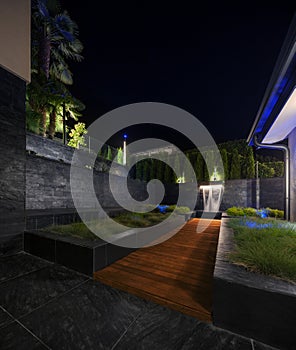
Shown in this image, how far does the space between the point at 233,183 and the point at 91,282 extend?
429 inches

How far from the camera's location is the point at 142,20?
549 cm

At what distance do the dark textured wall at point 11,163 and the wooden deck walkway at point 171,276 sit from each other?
7.74ft

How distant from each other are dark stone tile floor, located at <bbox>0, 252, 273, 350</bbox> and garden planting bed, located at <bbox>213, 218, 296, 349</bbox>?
0.30 ft

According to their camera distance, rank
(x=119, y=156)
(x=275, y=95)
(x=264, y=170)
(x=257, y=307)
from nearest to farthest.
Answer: (x=257, y=307) → (x=275, y=95) → (x=264, y=170) → (x=119, y=156)

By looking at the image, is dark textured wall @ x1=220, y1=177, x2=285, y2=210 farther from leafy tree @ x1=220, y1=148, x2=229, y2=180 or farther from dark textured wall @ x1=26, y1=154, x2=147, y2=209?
dark textured wall @ x1=26, y1=154, x2=147, y2=209

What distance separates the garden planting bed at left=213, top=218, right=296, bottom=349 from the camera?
131 cm

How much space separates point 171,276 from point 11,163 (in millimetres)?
4010

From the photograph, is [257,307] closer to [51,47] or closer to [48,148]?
[48,148]

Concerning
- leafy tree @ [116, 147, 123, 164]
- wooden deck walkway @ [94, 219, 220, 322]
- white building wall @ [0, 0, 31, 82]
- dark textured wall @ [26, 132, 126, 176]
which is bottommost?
wooden deck walkway @ [94, 219, 220, 322]

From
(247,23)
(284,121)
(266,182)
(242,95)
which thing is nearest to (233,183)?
(266,182)

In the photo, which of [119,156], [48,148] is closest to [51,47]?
[48,148]

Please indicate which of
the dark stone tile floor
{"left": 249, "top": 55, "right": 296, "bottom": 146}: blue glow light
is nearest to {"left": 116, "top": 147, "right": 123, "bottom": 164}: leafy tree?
{"left": 249, "top": 55, "right": 296, "bottom": 146}: blue glow light

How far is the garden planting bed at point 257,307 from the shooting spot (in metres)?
1.31

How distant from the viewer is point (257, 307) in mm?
1391
